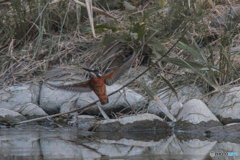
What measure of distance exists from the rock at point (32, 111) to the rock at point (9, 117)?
130 mm

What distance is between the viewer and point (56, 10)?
531cm

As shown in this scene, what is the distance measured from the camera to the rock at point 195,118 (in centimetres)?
352

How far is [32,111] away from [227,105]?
7.52ft

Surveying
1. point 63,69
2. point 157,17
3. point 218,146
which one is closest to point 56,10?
point 63,69

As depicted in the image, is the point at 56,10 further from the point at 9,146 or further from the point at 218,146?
the point at 218,146

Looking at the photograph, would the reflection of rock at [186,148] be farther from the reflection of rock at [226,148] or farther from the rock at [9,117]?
the rock at [9,117]

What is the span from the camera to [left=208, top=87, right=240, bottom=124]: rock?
3.64 metres

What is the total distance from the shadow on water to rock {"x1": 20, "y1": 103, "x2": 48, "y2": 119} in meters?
0.57

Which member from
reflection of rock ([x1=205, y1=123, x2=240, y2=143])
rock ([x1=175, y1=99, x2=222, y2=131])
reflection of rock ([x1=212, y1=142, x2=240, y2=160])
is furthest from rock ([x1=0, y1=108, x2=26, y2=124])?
reflection of rock ([x1=212, y1=142, x2=240, y2=160])

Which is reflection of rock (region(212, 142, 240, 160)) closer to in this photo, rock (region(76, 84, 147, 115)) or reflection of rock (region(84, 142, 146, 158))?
reflection of rock (region(84, 142, 146, 158))

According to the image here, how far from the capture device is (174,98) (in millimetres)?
4234

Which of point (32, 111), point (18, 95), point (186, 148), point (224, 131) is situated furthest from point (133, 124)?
point (18, 95)

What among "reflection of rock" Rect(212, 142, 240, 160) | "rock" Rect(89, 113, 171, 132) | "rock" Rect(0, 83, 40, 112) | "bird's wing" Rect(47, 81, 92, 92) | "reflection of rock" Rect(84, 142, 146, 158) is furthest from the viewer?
"rock" Rect(0, 83, 40, 112)

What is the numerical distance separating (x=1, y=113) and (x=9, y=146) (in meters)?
1.48
